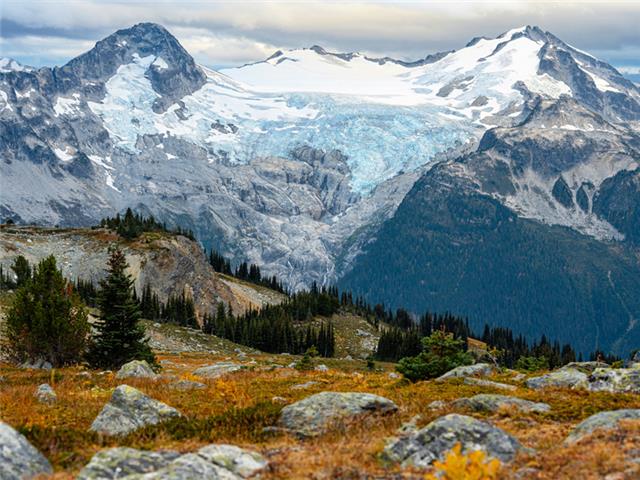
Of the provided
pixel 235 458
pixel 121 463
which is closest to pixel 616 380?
pixel 235 458

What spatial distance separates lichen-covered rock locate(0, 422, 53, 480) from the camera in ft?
50.7

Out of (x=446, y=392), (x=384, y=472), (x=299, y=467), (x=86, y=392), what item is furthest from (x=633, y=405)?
(x=86, y=392)

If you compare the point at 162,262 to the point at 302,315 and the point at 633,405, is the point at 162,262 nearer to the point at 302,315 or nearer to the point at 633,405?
the point at 302,315

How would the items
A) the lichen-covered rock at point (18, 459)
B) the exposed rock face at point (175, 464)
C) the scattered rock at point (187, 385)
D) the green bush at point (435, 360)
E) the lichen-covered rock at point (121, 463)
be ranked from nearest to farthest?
the exposed rock face at point (175, 464) < the lichen-covered rock at point (121, 463) < the lichen-covered rock at point (18, 459) < the scattered rock at point (187, 385) < the green bush at point (435, 360)

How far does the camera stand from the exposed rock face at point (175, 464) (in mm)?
14914

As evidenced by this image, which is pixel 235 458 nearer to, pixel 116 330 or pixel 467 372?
pixel 467 372

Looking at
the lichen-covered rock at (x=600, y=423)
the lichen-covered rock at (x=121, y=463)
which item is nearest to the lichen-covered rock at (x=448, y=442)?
the lichen-covered rock at (x=600, y=423)

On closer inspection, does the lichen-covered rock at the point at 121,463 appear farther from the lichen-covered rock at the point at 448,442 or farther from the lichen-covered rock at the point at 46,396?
the lichen-covered rock at the point at 46,396

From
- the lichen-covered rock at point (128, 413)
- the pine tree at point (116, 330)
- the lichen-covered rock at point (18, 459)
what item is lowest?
the pine tree at point (116, 330)

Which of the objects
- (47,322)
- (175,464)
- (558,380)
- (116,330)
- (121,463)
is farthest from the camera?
(116,330)

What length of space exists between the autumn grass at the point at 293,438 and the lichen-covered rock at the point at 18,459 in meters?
0.49

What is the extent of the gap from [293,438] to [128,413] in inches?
196

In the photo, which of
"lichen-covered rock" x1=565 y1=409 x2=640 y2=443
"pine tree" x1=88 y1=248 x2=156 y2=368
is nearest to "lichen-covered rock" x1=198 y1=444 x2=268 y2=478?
"lichen-covered rock" x1=565 y1=409 x2=640 y2=443

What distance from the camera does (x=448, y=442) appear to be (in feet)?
55.3
